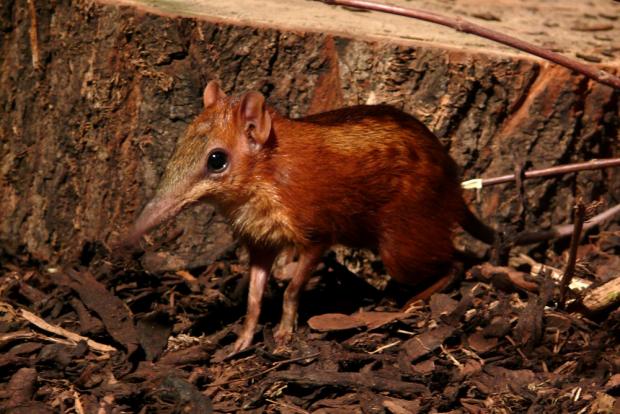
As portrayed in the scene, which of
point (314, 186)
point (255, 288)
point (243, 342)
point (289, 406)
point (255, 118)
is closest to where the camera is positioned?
point (289, 406)

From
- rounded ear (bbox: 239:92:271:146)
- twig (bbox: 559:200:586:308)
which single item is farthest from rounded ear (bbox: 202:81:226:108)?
twig (bbox: 559:200:586:308)

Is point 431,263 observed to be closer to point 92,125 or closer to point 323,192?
point 323,192

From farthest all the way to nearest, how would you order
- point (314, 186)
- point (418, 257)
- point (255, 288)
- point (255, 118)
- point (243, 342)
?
point (418, 257) → point (255, 288) → point (243, 342) → point (314, 186) → point (255, 118)

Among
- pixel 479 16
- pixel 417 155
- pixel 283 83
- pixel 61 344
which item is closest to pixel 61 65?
Result: pixel 283 83

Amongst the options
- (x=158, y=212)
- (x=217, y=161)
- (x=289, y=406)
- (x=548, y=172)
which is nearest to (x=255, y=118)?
(x=217, y=161)

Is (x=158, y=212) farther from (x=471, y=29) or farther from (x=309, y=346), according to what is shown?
(x=471, y=29)

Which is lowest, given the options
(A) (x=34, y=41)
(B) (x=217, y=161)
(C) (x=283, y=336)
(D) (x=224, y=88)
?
(C) (x=283, y=336)

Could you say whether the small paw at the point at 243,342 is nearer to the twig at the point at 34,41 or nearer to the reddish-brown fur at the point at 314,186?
the reddish-brown fur at the point at 314,186
